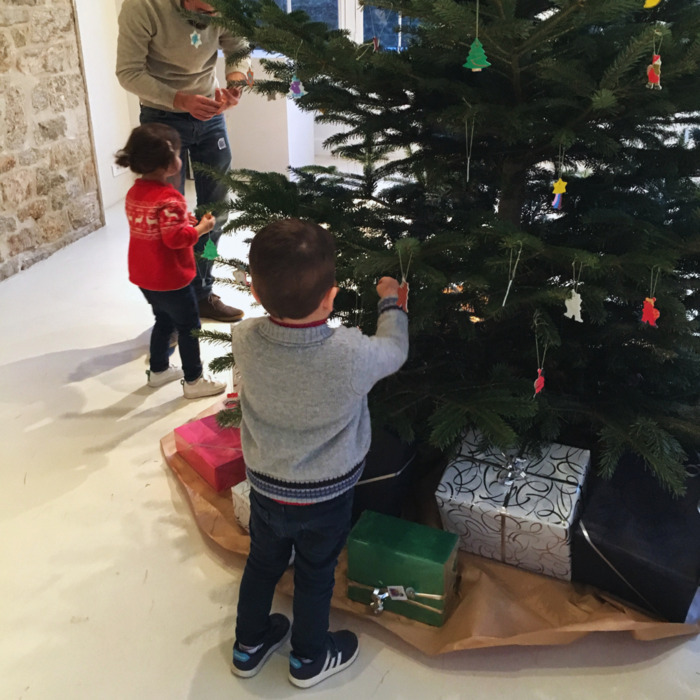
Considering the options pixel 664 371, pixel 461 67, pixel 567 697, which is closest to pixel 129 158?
pixel 461 67

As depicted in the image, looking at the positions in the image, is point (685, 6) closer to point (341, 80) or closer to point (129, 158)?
point (341, 80)

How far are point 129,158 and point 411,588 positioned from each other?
139 centimetres

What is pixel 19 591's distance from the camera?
5.02 ft

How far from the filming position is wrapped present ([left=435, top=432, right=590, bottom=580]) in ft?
4.74

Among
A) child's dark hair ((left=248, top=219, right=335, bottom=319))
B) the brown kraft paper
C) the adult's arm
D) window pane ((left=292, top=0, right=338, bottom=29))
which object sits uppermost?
window pane ((left=292, top=0, right=338, bottom=29))

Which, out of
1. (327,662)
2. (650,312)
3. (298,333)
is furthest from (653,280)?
(327,662)

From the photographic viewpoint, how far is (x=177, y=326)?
2.22m

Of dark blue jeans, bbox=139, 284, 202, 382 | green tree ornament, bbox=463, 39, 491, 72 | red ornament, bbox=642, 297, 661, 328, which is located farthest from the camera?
dark blue jeans, bbox=139, 284, 202, 382

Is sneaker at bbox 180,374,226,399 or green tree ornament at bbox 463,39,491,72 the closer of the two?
green tree ornament at bbox 463,39,491,72

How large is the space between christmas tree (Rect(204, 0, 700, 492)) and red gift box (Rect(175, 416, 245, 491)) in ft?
1.04

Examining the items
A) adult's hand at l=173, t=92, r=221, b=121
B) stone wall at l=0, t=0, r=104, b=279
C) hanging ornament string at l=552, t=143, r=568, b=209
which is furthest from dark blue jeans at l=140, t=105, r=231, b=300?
hanging ornament string at l=552, t=143, r=568, b=209

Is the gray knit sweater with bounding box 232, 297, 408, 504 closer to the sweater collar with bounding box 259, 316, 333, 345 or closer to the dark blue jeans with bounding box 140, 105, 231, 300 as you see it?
the sweater collar with bounding box 259, 316, 333, 345

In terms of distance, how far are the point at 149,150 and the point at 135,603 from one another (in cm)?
119

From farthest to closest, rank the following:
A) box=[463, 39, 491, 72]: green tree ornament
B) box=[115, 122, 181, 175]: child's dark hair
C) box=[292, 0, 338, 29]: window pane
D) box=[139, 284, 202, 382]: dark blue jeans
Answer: box=[292, 0, 338, 29]: window pane
box=[139, 284, 202, 382]: dark blue jeans
box=[115, 122, 181, 175]: child's dark hair
box=[463, 39, 491, 72]: green tree ornament
